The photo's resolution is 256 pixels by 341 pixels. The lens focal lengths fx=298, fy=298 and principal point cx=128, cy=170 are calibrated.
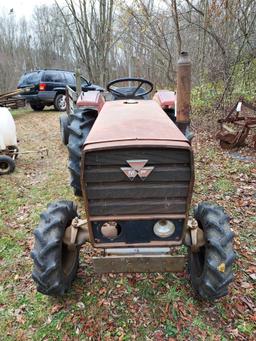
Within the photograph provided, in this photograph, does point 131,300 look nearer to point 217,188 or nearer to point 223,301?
point 223,301

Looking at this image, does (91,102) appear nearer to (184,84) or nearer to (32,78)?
(184,84)

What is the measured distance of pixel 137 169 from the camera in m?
1.71

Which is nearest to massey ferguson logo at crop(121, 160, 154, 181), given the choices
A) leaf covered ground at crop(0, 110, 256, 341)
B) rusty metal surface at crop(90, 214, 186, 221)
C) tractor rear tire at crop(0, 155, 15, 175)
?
rusty metal surface at crop(90, 214, 186, 221)

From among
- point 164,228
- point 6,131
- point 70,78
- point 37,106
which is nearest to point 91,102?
point 164,228

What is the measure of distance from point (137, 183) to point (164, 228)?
0.36 metres

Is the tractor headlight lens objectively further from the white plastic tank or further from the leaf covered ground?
the white plastic tank

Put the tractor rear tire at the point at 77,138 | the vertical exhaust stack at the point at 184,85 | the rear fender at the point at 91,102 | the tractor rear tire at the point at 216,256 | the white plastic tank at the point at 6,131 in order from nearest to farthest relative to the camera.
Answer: the tractor rear tire at the point at 216,256 → the vertical exhaust stack at the point at 184,85 → the tractor rear tire at the point at 77,138 → the rear fender at the point at 91,102 → the white plastic tank at the point at 6,131

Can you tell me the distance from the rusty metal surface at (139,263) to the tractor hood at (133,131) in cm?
74

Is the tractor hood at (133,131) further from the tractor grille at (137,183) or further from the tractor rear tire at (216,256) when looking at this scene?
the tractor rear tire at (216,256)

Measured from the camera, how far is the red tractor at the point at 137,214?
1.71 meters

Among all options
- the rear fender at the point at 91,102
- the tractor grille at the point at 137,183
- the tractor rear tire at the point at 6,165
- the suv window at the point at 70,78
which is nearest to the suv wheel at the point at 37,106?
the suv window at the point at 70,78

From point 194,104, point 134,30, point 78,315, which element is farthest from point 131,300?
point 134,30

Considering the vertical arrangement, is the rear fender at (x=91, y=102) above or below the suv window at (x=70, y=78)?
above

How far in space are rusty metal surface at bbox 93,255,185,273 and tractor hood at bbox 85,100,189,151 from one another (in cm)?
74
